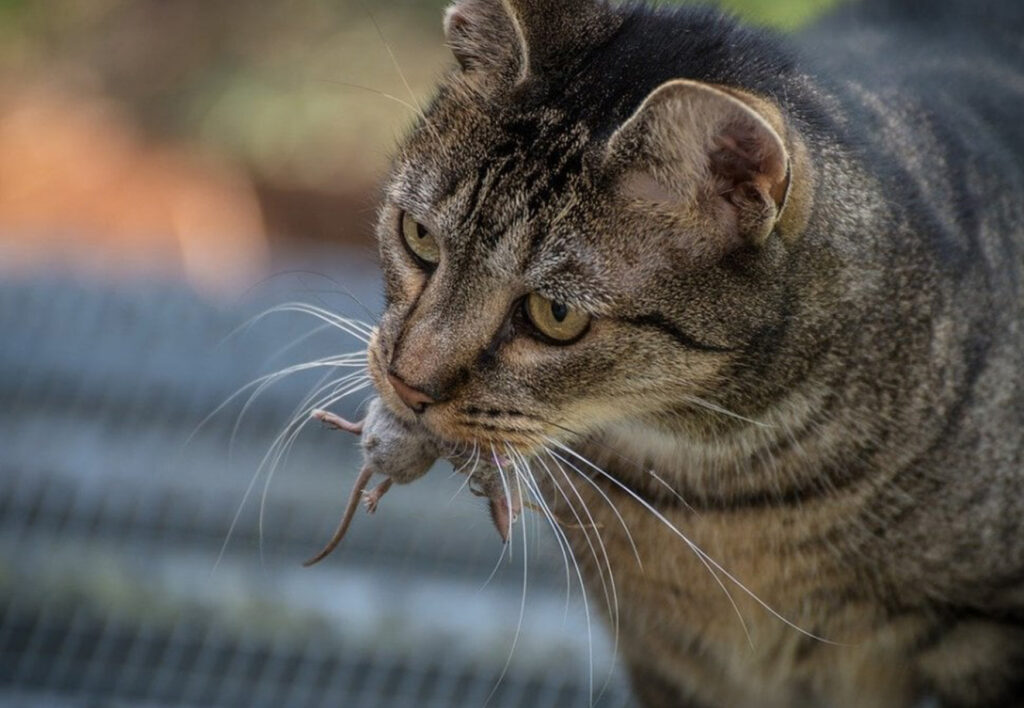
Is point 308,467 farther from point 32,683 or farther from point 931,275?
point 931,275

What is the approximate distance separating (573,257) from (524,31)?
31 cm

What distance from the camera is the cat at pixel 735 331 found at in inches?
70.4

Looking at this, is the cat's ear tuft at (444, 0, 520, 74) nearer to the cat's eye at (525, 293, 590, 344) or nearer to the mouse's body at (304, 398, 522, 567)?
the cat's eye at (525, 293, 590, 344)

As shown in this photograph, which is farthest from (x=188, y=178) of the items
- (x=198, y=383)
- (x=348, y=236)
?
(x=198, y=383)

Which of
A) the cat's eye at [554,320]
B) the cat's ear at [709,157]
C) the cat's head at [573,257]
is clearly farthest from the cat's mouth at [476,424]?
the cat's ear at [709,157]

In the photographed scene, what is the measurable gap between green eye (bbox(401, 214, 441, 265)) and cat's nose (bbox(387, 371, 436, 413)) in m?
0.17

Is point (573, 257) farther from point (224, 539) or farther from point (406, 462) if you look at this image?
point (224, 539)

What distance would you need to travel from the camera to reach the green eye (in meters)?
1.91

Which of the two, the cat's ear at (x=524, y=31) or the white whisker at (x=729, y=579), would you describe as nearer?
the cat's ear at (x=524, y=31)

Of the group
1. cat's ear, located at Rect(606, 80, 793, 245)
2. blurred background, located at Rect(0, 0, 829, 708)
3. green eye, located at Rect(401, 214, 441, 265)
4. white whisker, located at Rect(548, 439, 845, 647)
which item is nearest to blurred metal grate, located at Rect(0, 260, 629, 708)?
blurred background, located at Rect(0, 0, 829, 708)

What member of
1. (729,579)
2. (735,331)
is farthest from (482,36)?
(729,579)

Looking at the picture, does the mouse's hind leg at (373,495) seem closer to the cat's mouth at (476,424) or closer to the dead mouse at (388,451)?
the dead mouse at (388,451)

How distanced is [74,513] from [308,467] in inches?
18.1

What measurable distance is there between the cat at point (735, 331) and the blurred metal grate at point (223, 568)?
1.62 ft
